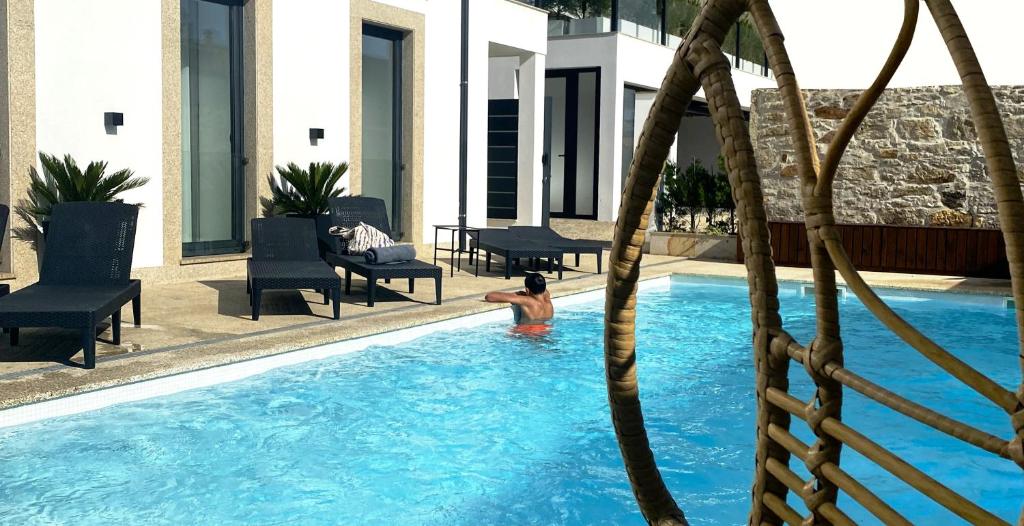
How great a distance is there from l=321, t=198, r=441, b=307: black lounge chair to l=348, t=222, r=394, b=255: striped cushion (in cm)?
8

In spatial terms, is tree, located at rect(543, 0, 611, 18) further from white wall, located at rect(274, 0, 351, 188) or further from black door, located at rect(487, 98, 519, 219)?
white wall, located at rect(274, 0, 351, 188)

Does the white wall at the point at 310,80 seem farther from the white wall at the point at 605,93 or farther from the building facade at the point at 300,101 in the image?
the white wall at the point at 605,93

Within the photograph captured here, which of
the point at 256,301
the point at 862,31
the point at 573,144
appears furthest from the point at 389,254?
the point at 573,144

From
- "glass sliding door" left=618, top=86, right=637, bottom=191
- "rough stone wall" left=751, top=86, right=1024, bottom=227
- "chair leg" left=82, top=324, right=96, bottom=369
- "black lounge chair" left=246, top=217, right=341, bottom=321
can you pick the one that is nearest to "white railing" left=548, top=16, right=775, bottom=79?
"glass sliding door" left=618, top=86, right=637, bottom=191

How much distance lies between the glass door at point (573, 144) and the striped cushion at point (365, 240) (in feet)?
32.7

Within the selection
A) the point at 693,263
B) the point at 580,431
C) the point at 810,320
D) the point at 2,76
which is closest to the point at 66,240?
the point at 2,76

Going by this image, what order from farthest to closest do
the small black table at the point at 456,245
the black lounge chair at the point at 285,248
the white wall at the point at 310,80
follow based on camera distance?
the white wall at the point at 310,80, the small black table at the point at 456,245, the black lounge chair at the point at 285,248

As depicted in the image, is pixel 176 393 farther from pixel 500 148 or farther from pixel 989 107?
pixel 500 148

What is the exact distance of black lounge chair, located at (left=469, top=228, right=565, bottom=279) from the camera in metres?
11.7

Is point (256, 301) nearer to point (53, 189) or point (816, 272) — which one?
point (53, 189)

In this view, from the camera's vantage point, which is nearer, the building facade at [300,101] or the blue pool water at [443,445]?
the blue pool water at [443,445]

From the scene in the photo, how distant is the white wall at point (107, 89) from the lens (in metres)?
9.31

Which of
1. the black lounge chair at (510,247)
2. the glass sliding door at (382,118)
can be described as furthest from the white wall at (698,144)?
the black lounge chair at (510,247)

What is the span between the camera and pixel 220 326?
7746 millimetres
